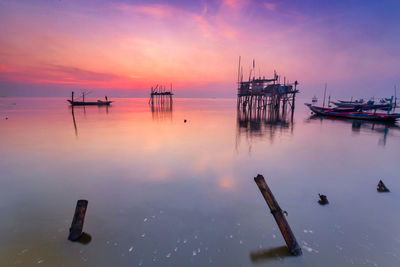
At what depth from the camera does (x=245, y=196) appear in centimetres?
673

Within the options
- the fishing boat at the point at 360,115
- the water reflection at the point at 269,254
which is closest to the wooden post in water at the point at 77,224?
the water reflection at the point at 269,254

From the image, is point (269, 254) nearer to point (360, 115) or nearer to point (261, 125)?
point (261, 125)

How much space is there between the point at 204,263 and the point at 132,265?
150cm

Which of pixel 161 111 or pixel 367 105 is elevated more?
pixel 367 105

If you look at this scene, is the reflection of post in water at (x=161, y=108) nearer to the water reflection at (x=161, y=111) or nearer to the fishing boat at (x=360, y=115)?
the water reflection at (x=161, y=111)

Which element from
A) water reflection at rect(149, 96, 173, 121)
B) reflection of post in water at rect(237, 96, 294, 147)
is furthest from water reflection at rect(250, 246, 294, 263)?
water reflection at rect(149, 96, 173, 121)

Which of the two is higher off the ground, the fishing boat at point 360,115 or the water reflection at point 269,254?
the fishing boat at point 360,115

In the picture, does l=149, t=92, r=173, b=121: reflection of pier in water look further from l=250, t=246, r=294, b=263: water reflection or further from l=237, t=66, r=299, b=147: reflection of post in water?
l=250, t=246, r=294, b=263: water reflection

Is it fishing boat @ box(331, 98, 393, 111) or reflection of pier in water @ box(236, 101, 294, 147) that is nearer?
reflection of pier in water @ box(236, 101, 294, 147)

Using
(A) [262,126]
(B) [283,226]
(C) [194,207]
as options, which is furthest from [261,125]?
(B) [283,226]

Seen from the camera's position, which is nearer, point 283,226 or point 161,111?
point 283,226

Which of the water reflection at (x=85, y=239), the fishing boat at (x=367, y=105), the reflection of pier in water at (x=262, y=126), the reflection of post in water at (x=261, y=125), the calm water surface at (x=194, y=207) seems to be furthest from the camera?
the fishing boat at (x=367, y=105)

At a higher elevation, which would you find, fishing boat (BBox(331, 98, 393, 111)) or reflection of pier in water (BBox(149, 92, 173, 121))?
fishing boat (BBox(331, 98, 393, 111))

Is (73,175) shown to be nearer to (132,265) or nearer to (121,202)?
(121,202)
